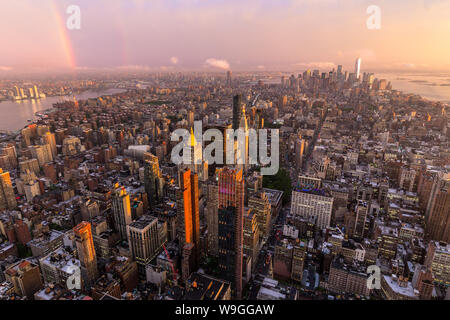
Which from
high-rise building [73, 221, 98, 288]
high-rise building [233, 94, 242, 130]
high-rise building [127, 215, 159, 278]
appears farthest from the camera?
high-rise building [233, 94, 242, 130]

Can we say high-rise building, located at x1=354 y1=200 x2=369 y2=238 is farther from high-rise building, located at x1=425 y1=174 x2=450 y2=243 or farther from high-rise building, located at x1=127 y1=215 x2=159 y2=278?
high-rise building, located at x1=127 y1=215 x2=159 y2=278

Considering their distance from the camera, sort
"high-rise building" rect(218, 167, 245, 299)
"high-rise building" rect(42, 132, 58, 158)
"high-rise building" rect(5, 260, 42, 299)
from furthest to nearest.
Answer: "high-rise building" rect(42, 132, 58, 158) < "high-rise building" rect(5, 260, 42, 299) < "high-rise building" rect(218, 167, 245, 299)

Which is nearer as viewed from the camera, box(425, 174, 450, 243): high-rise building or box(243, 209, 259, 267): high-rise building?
box(243, 209, 259, 267): high-rise building

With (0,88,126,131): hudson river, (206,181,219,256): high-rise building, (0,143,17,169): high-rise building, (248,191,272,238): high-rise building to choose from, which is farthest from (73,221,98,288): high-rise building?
(0,88,126,131): hudson river

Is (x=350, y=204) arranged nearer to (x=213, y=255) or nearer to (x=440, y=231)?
(x=440, y=231)

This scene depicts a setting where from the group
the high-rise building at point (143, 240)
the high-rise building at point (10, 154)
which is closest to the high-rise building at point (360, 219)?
the high-rise building at point (143, 240)

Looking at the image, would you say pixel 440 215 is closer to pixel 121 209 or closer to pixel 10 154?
pixel 121 209

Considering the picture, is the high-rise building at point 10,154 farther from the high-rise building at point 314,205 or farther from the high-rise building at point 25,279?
the high-rise building at point 314,205

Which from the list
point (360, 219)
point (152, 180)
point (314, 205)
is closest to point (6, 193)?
point (152, 180)
